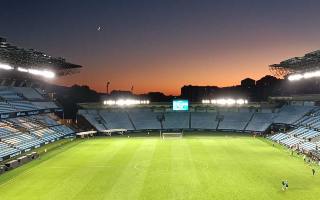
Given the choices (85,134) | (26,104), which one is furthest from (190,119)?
(26,104)

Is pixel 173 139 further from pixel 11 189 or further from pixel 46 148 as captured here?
pixel 11 189

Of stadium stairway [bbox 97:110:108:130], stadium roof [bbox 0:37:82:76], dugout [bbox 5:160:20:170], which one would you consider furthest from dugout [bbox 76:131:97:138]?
dugout [bbox 5:160:20:170]

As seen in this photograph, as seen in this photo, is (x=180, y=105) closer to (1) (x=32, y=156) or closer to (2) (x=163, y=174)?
(1) (x=32, y=156)

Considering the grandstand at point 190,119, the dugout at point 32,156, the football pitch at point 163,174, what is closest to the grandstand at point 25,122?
the dugout at point 32,156

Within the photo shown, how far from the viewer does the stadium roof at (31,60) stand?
57500mm

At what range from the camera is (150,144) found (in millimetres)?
67688

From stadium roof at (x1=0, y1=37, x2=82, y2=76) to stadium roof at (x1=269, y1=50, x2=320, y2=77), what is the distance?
4347 centimetres

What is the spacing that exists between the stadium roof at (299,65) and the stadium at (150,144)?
0.70 feet

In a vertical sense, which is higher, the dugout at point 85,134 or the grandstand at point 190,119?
the grandstand at point 190,119

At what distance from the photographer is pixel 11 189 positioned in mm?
35688

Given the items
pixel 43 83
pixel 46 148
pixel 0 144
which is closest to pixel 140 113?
pixel 43 83

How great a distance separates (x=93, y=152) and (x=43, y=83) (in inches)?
1778

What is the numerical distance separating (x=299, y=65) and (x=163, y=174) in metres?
43.7

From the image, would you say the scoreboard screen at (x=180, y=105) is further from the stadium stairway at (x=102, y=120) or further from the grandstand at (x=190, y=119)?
the stadium stairway at (x=102, y=120)
